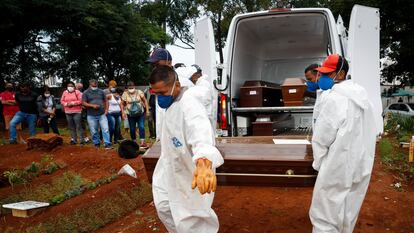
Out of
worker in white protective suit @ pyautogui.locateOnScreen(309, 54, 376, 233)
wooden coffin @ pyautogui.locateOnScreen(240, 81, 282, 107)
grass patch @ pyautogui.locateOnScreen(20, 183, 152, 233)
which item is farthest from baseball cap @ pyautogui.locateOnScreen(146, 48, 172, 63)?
wooden coffin @ pyautogui.locateOnScreen(240, 81, 282, 107)

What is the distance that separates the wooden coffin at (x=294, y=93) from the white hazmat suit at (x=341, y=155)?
2.69 meters

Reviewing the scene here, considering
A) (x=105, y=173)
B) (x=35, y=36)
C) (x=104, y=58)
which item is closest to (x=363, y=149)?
(x=105, y=173)

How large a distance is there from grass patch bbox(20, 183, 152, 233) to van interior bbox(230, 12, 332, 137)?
6.36 feet

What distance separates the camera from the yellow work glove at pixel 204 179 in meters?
2.18

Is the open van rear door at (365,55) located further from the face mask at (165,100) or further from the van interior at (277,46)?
the face mask at (165,100)

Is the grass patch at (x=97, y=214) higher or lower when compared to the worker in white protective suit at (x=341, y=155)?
lower

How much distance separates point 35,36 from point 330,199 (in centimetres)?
1774

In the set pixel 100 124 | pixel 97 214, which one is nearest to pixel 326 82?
pixel 97 214

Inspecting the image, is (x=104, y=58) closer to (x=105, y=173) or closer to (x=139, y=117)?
(x=139, y=117)

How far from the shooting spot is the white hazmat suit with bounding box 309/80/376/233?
2.92 m

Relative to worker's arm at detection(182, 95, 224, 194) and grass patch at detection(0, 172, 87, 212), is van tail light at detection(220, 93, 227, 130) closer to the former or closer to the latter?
grass patch at detection(0, 172, 87, 212)

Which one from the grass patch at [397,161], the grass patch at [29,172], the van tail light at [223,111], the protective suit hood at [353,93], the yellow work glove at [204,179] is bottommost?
the grass patch at [397,161]

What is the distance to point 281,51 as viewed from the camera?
767 centimetres

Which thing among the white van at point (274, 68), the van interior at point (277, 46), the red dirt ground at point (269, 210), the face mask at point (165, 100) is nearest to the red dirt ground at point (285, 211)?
the red dirt ground at point (269, 210)
